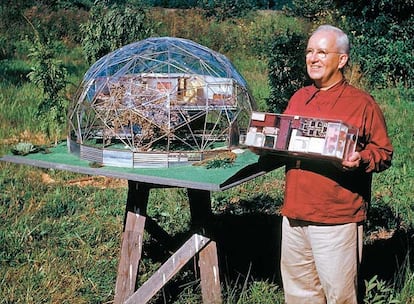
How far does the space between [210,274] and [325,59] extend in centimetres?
152

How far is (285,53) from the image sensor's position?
26.1ft

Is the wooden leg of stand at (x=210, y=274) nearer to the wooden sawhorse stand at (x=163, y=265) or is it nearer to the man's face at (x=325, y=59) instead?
the wooden sawhorse stand at (x=163, y=265)

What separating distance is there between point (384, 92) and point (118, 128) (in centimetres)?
887

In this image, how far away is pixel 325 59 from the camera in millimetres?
2840

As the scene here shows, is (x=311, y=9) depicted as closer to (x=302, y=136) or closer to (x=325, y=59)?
(x=325, y=59)

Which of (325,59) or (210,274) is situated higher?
(325,59)

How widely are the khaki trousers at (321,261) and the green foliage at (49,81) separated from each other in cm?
257

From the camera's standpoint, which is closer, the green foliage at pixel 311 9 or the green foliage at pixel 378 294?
the green foliage at pixel 378 294

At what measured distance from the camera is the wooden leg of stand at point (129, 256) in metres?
3.72

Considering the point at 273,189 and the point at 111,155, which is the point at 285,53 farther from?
the point at 111,155

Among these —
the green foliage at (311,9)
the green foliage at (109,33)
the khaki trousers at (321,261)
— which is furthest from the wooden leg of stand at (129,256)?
the green foliage at (311,9)

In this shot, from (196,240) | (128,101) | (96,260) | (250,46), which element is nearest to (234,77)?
(128,101)

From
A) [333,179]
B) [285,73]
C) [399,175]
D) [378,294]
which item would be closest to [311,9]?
[285,73]

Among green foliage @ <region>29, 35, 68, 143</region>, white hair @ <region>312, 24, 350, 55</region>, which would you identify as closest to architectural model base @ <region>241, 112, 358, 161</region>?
white hair @ <region>312, 24, 350, 55</region>
